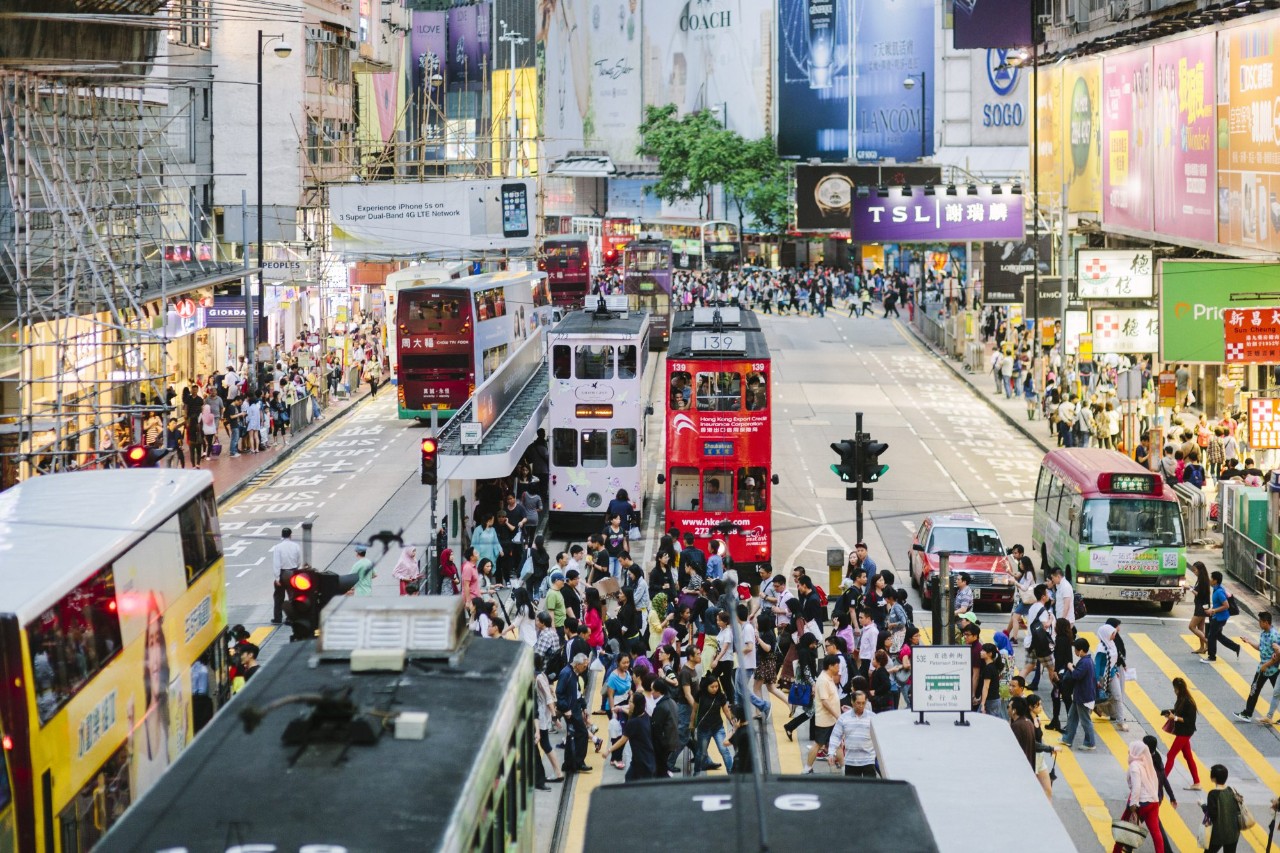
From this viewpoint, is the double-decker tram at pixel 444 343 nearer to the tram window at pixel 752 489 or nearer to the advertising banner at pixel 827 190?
the tram window at pixel 752 489

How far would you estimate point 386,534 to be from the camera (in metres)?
14.7

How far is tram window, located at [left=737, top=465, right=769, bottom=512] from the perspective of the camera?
30219mm

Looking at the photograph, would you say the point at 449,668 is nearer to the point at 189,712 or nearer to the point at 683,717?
the point at 189,712

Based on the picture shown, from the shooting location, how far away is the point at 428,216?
184 ft

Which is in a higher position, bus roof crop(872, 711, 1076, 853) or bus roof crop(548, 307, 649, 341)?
bus roof crop(548, 307, 649, 341)

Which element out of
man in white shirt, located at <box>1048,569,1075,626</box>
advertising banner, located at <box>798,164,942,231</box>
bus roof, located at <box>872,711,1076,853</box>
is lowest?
man in white shirt, located at <box>1048,569,1075,626</box>

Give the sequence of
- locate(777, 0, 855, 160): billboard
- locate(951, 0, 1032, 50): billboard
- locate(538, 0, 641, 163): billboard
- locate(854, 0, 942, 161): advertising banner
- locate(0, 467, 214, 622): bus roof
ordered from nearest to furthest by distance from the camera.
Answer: locate(0, 467, 214, 622): bus roof < locate(951, 0, 1032, 50): billboard < locate(854, 0, 942, 161): advertising banner < locate(777, 0, 855, 160): billboard < locate(538, 0, 641, 163): billboard

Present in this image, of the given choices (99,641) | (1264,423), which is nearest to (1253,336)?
(1264,423)

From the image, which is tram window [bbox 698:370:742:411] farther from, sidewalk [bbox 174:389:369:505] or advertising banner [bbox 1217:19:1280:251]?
advertising banner [bbox 1217:19:1280:251]

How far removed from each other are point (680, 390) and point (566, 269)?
4422 cm

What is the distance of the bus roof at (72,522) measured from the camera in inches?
484

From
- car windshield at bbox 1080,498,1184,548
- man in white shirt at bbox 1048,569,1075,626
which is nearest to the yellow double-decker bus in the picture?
man in white shirt at bbox 1048,569,1075,626

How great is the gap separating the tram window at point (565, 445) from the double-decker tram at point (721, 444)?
125 inches

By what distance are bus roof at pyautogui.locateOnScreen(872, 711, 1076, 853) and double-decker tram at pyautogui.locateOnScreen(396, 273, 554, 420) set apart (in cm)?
3033
